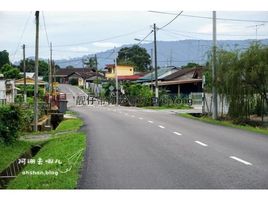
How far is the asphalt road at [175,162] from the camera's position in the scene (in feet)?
31.5

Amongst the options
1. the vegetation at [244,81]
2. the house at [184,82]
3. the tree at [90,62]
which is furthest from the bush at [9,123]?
the tree at [90,62]

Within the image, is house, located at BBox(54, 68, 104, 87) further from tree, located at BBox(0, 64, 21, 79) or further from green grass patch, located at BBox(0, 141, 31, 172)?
green grass patch, located at BBox(0, 141, 31, 172)

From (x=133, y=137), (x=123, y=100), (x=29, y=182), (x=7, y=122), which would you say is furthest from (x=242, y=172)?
(x=123, y=100)

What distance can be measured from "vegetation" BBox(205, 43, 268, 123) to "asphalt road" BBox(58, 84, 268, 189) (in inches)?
381

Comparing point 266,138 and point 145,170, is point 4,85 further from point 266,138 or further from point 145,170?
point 145,170

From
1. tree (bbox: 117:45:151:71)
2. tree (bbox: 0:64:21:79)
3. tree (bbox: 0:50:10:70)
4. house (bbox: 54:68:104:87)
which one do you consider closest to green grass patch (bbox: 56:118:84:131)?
tree (bbox: 0:64:21:79)

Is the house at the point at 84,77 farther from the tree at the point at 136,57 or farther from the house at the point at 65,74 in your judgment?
the tree at the point at 136,57

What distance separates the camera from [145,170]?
11.0 metres

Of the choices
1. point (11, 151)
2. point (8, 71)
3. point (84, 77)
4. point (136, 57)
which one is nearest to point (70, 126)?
point (11, 151)

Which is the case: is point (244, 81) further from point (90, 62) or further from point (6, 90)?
point (90, 62)

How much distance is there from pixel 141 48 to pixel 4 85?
67921 mm

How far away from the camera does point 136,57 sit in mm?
129000

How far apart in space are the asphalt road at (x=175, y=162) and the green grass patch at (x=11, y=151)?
97.3 inches

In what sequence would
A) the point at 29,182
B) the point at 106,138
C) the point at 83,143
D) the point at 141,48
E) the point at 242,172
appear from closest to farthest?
1. the point at 29,182
2. the point at 242,172
3. the point at 83,143
4. the point at 106,138
5. the point at 141,48
